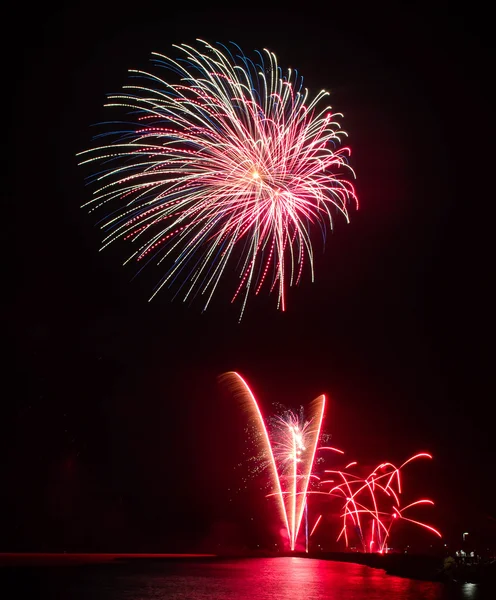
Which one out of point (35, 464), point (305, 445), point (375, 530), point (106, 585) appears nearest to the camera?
point (106, 585)

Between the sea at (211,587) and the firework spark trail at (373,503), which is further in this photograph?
the firework spark trail at (373,503)

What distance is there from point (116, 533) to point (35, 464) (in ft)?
54.6

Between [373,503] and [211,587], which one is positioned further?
[373,503]

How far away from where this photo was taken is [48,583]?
16219 millimetres

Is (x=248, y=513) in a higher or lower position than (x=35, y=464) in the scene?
lower

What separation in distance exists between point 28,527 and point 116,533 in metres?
8.70

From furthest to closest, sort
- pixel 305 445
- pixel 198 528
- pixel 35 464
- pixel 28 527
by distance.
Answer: pixel 198 528
pixel 28 527
pixel 305 445
pixel 35 464

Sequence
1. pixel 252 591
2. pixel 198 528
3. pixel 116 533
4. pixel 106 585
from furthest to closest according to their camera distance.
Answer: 1. pixel 198 528
2. pixel 116 533
3. pixel 106 585
4. pixel 252 591

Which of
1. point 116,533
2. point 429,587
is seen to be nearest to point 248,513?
point 116,533

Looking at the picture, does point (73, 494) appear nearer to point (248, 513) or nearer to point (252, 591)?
point (248, 513)

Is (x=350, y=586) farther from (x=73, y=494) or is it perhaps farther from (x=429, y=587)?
(x=73, y=494)

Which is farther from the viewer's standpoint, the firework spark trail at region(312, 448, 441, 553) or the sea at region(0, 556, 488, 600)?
the firework spark trail at region(312, 448, 441, 553)

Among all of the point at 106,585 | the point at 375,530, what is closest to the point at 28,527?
the point at 375,530

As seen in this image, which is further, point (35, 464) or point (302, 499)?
point (302, 499)
